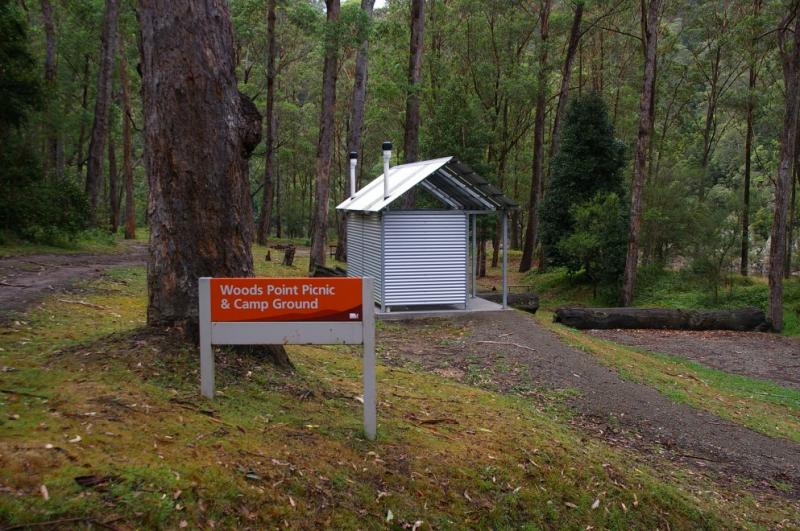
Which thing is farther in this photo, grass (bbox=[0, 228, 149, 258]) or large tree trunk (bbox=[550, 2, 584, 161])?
large tree trunk (bbox=[550, 2, 584, 161])

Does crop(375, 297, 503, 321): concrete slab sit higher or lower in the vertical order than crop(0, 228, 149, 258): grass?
lower

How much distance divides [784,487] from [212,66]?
7613mm

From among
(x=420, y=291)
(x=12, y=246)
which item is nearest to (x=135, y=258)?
(x=12, y=246)

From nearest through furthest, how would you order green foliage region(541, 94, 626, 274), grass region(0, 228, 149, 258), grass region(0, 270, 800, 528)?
grass region(0, 270, 800, 528), grass region(0, 228, 149, 258), green foliage region(541, 94, 626, 274)

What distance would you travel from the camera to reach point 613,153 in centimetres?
2773

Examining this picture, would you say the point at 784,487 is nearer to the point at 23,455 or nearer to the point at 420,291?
the point at 23,455

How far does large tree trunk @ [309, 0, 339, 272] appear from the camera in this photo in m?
20.8

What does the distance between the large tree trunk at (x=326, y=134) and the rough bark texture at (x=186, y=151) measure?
14742mm

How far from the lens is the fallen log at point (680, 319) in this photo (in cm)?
1975

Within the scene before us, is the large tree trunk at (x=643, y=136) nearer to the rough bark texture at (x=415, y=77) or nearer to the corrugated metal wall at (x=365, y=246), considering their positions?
the rough bark texture at (x=415, y=77)

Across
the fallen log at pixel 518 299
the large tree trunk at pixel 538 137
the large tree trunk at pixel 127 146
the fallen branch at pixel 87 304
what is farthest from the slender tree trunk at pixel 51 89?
the large tree trunk at pixel 538 137

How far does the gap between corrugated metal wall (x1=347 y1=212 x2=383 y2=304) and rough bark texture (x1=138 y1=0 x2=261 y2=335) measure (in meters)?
8.64

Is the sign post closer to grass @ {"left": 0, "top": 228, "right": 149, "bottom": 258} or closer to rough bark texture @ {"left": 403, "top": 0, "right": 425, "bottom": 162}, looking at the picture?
grass @ {"left": 0, "top": 228, "right": 149, "bottom": 258}

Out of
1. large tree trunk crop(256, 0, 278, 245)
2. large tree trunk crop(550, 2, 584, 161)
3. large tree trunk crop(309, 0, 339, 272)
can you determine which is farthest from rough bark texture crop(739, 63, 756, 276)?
large tree trunk crop(256, 0, 278, 245)
